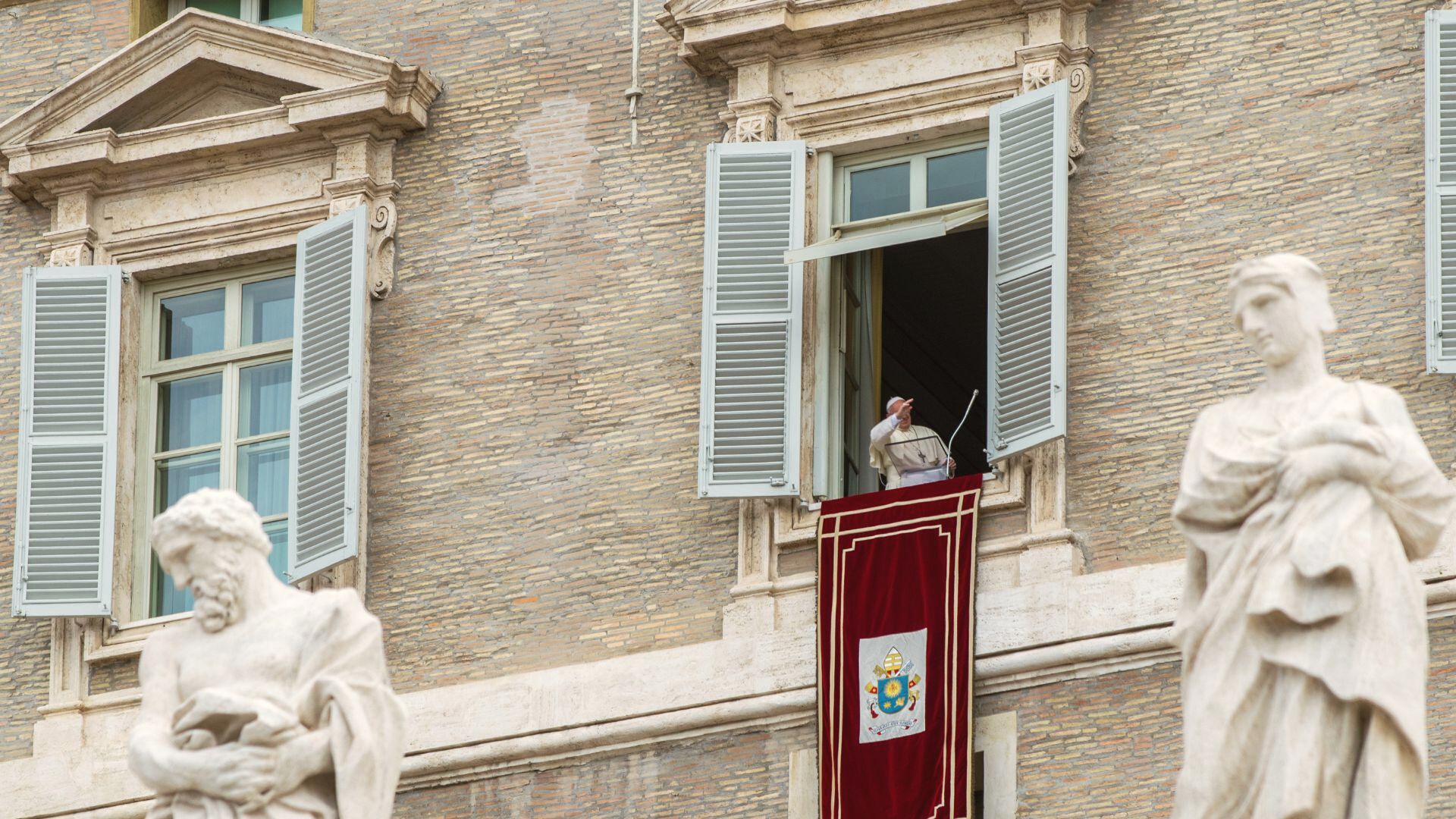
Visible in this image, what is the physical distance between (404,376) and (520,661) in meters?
1.91

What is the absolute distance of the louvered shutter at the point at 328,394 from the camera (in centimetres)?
2714

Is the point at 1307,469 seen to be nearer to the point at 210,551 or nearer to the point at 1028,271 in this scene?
the point at 210,551

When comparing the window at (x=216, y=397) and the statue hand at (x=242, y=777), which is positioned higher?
the window at (x=216, y=397)

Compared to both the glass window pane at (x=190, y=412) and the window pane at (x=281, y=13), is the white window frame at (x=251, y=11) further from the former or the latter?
the glass window pane at (x=190, y=412)

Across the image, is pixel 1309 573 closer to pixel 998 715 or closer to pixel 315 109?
pixel 998 715

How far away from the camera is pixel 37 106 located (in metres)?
28.5

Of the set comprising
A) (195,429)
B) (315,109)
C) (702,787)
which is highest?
(315,109)

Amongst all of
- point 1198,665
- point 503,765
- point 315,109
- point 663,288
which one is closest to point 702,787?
point 503,765

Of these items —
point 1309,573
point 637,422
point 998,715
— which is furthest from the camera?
point 637,422

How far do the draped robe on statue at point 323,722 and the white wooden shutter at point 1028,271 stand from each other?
8.44 metres

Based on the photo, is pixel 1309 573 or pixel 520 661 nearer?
→ pixel 1309 573

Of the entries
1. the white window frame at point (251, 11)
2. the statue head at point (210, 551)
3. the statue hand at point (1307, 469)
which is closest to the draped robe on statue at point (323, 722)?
the statue head at point (210, 551)

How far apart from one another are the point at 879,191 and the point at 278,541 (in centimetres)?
390

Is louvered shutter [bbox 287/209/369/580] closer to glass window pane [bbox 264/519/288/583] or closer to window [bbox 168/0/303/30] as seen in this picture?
glass window pane [bbox 264/519/288/583]
